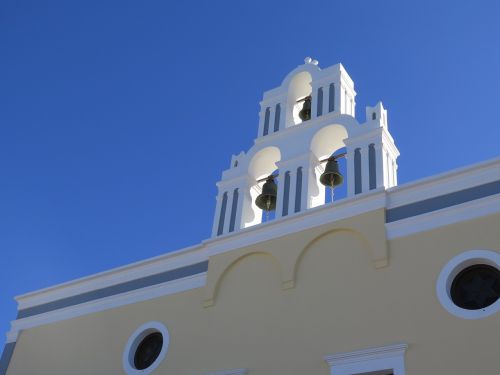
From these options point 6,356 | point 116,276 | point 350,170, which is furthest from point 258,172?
point 6,356

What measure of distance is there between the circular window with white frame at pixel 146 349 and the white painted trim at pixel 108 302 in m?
0.59

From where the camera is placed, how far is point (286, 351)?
10539 millimetres

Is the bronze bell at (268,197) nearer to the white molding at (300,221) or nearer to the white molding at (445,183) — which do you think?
the white molding at (300,221)

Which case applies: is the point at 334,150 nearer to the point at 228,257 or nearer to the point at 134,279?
the point at 228,257

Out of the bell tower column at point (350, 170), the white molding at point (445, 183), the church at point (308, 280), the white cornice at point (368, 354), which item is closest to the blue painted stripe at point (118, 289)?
the church at point (308, 280)

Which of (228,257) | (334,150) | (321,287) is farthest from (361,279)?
(334,150)

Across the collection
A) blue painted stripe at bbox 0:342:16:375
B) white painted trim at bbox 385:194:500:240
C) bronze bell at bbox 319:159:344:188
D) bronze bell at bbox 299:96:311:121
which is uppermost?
bronze bell at bbox 299:96:311:121

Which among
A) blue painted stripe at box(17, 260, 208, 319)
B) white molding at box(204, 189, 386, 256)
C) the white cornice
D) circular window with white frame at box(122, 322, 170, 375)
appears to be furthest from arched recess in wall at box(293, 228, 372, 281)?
circular window with white frame at box(122, 322, 170, 375)

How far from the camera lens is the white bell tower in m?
12.1

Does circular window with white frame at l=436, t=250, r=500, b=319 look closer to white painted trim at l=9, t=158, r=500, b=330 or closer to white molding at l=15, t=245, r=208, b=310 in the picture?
white painted trim at l=9, t=158, r=500, b=330

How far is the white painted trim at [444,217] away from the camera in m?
10.1

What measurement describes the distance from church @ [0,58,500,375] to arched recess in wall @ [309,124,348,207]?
26 mm

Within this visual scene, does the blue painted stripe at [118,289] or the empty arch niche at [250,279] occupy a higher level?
the blue painted stripe at [118,289]

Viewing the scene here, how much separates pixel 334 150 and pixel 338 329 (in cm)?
390
